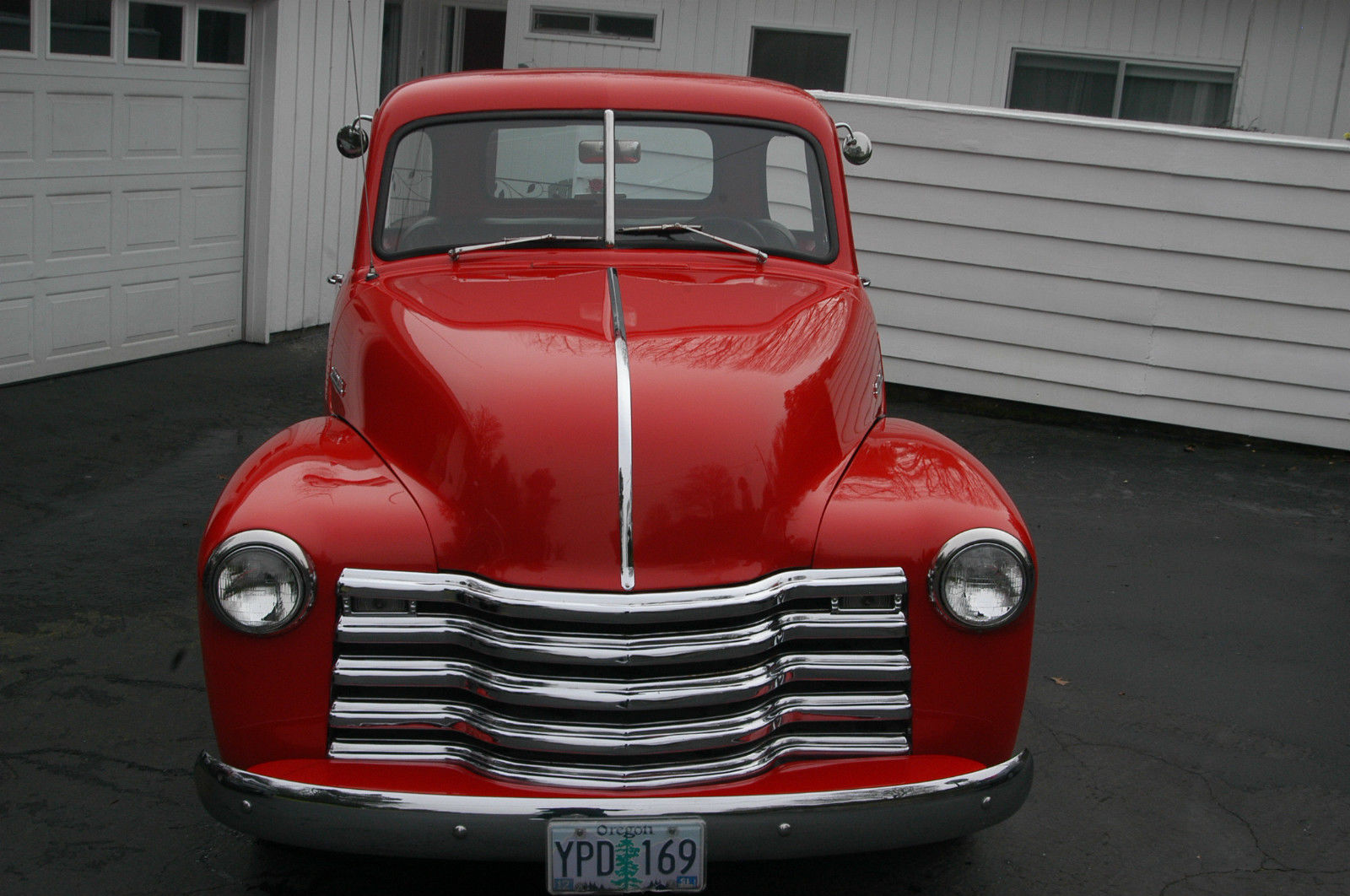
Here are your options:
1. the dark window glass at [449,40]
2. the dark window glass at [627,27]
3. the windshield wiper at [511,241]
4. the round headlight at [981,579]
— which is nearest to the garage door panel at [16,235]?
the windshield wiper at [511,241]

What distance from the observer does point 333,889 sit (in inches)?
138

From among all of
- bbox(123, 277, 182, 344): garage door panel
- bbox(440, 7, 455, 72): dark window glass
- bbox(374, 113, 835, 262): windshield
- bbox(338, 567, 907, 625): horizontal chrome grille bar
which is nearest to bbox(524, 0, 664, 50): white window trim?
bbox(440, 7, 455, 72): dark window glass

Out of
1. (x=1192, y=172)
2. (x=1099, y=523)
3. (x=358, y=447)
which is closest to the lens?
(x=358, y=447)

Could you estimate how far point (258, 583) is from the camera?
2926 millimetres

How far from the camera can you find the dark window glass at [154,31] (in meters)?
8.62

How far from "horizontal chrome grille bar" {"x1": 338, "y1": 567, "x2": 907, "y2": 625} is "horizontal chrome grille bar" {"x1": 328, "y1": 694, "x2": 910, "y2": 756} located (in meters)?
0.23

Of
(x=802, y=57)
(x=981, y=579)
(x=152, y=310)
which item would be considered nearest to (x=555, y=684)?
(x=981, y=579)

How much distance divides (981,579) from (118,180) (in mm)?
7370

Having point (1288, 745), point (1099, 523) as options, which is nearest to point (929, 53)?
point (1099, 523)

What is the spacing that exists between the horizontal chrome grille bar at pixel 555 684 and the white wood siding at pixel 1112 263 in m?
6.44

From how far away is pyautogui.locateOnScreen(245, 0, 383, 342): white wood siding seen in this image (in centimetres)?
975

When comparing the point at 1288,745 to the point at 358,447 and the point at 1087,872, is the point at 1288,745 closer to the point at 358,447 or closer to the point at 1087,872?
the point at 1087,872

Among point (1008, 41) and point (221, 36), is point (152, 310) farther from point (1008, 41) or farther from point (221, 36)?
point (1008, 41)

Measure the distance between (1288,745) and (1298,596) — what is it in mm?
1682
